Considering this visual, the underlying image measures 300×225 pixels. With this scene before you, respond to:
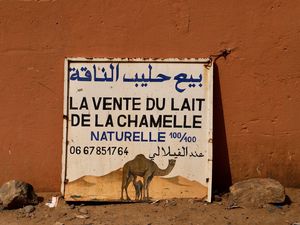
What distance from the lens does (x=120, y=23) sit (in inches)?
176

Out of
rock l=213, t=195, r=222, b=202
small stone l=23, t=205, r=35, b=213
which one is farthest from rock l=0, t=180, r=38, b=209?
rock l=213, t=195, r=222, b=202

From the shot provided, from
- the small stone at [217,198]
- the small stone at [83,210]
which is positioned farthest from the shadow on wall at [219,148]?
the small stone at [83,210]

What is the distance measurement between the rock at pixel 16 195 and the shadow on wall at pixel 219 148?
1723 millimetres

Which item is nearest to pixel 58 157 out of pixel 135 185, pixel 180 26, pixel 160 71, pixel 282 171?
pixel 135 185

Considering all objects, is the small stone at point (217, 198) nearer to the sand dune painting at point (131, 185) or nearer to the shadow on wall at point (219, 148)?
the shadow on wall at point (219, 148)

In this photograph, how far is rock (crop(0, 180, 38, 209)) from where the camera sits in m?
4.39

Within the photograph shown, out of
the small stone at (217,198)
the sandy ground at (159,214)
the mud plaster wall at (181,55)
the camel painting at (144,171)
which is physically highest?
the mud plaster wall at (181,55)

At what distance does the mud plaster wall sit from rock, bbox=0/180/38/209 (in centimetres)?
27

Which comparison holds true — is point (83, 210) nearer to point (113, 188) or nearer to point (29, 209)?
point (113, 188)

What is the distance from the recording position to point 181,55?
449 cm

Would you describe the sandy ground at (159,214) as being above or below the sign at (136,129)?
below

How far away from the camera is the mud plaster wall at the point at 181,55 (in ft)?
14.6

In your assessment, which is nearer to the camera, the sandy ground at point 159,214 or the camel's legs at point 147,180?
the sandy ground at point 159,214

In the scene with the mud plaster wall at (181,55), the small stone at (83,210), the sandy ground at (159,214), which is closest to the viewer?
the sandy ground at (159,214)
